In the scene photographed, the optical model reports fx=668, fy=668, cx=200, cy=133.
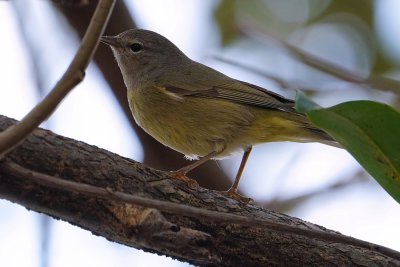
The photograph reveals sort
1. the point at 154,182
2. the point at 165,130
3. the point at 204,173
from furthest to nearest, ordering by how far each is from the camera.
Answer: the point at 204,173
the point at 165,130
the point at 154,182

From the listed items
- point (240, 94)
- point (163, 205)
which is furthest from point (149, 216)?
point (240, 94)

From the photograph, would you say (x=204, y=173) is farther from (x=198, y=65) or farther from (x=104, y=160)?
(x=104, y=160)

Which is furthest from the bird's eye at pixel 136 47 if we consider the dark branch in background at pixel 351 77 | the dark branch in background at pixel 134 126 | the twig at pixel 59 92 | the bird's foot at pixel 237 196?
the twig at pixel 59 92

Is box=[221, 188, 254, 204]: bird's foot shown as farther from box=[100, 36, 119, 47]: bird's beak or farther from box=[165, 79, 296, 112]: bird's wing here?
box=[100, 36, 119, 47]: bird's beak

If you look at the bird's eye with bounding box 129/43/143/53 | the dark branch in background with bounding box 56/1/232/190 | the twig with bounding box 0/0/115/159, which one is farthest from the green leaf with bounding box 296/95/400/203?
the bird's eye with bounding box 129/43/143/53

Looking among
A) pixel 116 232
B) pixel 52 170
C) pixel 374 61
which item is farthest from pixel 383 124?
pixel 374 61

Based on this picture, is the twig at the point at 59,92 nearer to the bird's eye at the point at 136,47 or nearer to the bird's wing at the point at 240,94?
the bird's wing at the point at 240,94

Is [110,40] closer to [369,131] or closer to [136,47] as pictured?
[136,47]
